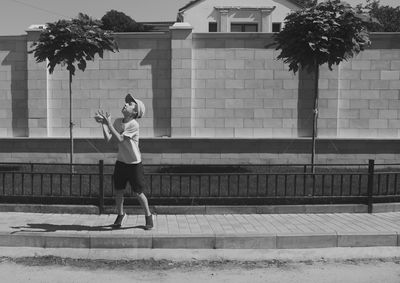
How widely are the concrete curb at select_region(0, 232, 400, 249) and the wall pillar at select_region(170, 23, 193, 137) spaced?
6.82 meters

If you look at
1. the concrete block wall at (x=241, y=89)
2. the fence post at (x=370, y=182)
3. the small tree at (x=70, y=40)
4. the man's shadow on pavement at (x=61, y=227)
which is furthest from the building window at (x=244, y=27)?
the man's shadow on pavement at (x=61, y=227)

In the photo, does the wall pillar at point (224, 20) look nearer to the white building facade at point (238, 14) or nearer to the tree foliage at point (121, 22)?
→ the white building facade at point (238, 14)

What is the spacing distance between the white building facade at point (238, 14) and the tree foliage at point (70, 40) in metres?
23.9

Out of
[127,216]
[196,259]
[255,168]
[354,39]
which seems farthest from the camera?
[255,168]

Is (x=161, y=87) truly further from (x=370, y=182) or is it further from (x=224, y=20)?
(x=224, y=20)

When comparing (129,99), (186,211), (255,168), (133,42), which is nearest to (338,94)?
(255,168)

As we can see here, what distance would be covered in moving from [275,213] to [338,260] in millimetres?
2028

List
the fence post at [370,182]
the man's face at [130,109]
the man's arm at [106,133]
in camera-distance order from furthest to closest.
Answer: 1. the fence post at [370,182]
2. the man's face at [130,109]
3. the man's arm at [106,133]

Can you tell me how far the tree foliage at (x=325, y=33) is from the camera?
9469 millimetres

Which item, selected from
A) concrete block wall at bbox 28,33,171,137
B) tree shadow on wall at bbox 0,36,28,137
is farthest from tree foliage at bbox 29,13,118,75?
tree shadow on wall at bbox 0,36,28,137

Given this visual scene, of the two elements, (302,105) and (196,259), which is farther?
(302,105)

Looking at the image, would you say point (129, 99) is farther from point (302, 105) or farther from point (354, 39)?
point (302, 105)

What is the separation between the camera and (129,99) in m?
6.48

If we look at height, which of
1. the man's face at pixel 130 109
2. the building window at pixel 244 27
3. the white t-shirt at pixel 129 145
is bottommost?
the white t-shirt at pixel 129 145
